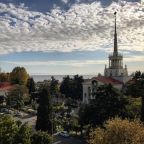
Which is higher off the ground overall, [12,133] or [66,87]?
[66,87]

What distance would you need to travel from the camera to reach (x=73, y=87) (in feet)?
340

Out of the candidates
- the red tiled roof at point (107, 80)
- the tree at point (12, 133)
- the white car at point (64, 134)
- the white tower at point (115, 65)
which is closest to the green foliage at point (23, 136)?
the tree at point (12, 133)

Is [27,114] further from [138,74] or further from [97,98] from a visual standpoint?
[97,98]

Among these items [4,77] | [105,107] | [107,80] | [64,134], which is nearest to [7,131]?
[105,107]

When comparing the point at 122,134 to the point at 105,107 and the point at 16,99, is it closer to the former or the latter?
the point at 105,107

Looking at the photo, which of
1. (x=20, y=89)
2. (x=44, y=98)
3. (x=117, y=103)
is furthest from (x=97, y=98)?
(x=20, y=89)

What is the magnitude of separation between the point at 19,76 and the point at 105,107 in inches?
2800

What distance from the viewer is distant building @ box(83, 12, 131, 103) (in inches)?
3625

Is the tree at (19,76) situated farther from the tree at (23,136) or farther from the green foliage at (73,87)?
the tree at (23,136)

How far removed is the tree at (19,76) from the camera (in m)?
118

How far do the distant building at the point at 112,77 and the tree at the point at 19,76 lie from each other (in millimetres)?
26768

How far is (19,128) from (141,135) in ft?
42.1

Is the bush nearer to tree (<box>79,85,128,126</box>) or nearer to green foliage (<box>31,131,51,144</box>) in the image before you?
green foliage (<box>31,131,51,144</box>)

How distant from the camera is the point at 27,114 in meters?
83.6
